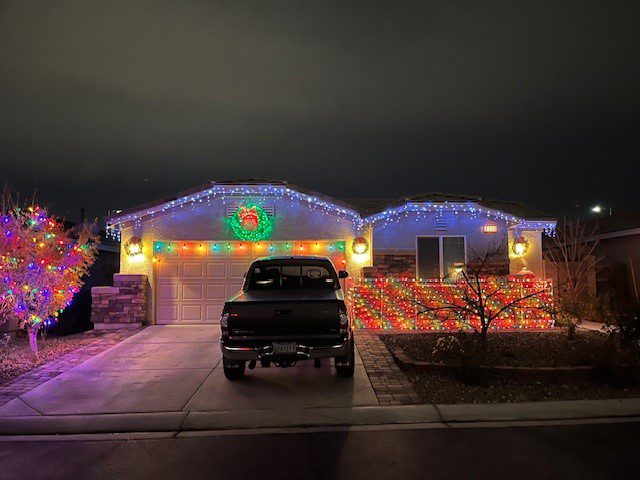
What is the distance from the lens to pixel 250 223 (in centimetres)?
1333

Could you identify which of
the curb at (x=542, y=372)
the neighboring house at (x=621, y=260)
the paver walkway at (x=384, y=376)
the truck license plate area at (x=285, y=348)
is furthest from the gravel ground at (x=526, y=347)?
the neighboring house at (x=621, y=260)

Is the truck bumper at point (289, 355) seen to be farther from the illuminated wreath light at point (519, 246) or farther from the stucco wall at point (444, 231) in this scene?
the illuminated wreath light at point (519, 246)

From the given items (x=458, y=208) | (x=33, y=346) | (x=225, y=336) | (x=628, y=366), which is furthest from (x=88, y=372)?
(x=458, y=208)

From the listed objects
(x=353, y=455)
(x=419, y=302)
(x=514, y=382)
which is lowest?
(x=353, y=455)

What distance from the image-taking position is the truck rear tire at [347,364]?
7680mm

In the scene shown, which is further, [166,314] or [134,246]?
[166,314]

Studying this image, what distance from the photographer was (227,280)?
1364 centimetres

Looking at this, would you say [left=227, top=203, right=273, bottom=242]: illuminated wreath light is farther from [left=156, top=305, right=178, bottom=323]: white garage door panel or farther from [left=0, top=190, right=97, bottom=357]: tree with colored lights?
[left=0, top=190, right=97, bottom=357]: tree with colored lights

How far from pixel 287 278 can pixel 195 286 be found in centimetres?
550

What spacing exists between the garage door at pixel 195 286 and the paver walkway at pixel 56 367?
1.57 m

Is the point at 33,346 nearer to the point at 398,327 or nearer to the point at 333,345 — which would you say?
the point at 333,345

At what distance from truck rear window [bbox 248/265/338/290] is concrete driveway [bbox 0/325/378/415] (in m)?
1.46

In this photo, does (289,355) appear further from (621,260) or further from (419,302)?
(621,260)

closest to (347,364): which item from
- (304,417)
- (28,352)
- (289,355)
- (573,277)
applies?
(289,355)
